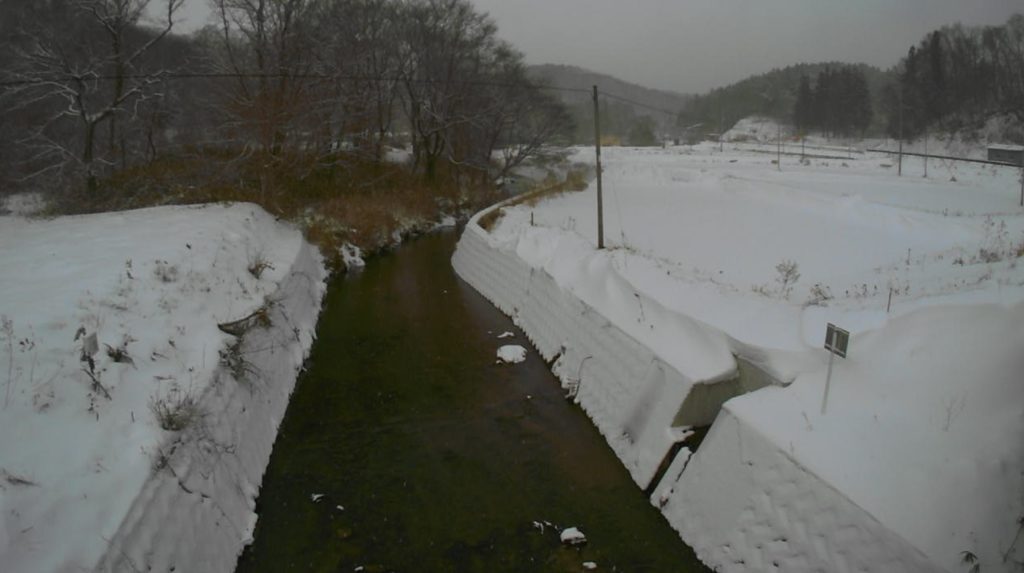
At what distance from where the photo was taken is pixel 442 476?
24.0 ft

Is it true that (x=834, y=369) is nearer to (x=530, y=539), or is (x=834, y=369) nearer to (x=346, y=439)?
(x=530, y=539)

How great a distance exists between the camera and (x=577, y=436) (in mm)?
8266

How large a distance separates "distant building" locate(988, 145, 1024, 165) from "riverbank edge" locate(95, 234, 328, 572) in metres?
41.8

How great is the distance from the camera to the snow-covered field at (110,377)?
14.7 ft

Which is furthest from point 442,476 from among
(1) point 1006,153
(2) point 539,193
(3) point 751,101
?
(3) point 751,101

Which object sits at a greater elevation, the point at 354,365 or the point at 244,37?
the point at 244,37

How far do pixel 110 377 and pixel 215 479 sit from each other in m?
1.69

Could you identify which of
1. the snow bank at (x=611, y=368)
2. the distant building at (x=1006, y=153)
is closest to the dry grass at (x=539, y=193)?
the snow bank at (x=611, y=368)

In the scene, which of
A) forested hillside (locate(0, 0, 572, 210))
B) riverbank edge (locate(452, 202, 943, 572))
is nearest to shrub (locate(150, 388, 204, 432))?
riverbank edge (locate(452, 202, 943, 572))

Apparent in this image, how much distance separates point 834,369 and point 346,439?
657 cm

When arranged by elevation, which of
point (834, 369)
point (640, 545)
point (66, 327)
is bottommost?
point (640, 545)

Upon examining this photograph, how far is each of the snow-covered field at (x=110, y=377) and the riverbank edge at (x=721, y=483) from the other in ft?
16.1

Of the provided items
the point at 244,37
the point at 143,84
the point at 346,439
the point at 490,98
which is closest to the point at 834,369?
the point at 346,439

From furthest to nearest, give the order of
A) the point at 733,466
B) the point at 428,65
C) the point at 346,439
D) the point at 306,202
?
the point at 428,65 < the point at 306,202 < the point at 346,439 < the point at 733,466
